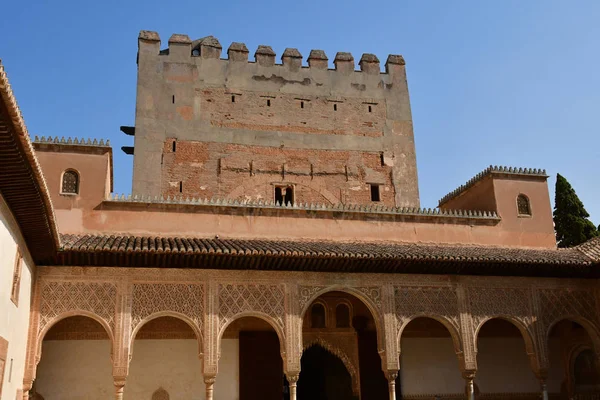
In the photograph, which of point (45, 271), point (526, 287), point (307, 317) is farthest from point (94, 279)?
point (526, 287)

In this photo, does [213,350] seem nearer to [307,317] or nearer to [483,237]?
[307,317]

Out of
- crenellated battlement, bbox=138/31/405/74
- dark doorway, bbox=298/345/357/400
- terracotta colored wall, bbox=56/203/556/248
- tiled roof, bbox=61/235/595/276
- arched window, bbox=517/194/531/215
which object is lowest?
dark doorway, bbox=298/345/357/400

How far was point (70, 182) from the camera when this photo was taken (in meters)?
13.5

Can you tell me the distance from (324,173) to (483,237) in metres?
6.82

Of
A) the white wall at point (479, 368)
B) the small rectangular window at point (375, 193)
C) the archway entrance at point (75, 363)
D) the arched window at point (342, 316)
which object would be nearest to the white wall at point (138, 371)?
the archway entrance at point (75, 363)

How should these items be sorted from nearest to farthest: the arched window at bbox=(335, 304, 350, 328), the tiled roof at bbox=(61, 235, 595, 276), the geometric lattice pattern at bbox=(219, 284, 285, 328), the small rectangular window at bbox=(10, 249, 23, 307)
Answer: the small rectangular window at bbox=(10, 249, 23, 307) < the tiled roof at bbox=(61, 235, 595, 276) < the geometric lattice pattern at bbox=(219, 284, 285, 328) < the arched window at bbox=(335, 304, 350, 328)

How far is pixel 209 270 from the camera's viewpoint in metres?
12.1

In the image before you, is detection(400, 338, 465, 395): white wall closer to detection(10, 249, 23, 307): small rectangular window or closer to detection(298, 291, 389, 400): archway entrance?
detection(298, 291, 389, 400): archway entrance

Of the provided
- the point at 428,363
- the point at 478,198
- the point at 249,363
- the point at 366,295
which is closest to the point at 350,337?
the point at 428,363

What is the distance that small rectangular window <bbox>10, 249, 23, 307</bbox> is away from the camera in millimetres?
9320

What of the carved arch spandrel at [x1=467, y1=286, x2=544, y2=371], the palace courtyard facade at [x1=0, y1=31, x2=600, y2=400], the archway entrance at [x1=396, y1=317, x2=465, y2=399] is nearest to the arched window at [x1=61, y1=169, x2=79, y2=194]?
the palace courtyard facade at [x1=0, y1=31, x2=600, y2=400]

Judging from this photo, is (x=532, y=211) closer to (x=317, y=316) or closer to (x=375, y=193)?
(x=317, y=316)

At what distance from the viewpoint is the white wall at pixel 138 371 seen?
12.4m

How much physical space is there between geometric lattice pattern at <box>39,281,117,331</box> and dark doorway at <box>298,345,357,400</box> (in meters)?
6.00
